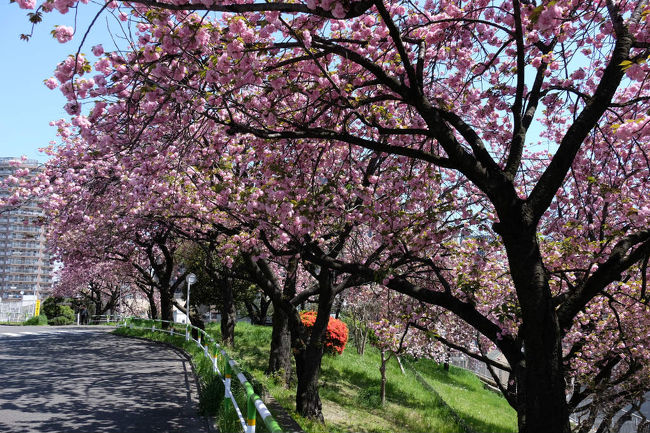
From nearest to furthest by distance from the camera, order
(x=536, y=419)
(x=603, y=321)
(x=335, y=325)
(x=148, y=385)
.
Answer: (x=536, y=419)
(x=603, y=321)
(x=148, y=385)
(x=335, y=325)

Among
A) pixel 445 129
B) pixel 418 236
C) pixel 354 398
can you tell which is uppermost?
pixel 445 129

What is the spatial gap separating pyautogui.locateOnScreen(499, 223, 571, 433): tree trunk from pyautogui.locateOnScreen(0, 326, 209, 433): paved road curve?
16.0ft

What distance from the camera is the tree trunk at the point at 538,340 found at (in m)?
4.95

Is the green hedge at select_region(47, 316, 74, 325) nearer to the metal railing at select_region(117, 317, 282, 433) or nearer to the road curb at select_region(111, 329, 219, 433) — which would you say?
the road curb at select_region(111, 329, 219, 433)

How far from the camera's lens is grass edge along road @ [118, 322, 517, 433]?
35.7 ft

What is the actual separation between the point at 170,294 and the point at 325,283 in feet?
51.5

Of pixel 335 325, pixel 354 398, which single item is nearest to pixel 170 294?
pixel 335 325

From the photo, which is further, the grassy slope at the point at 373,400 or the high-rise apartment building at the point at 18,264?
the high-rise apartment building at the point at 18,264

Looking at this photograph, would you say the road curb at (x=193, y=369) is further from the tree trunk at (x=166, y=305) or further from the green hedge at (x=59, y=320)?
the green hedge at (x=59, y=320)

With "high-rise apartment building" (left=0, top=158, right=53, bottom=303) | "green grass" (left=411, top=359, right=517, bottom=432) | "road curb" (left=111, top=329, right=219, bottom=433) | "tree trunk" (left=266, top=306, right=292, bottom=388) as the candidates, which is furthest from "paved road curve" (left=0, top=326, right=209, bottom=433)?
"high-rise apartment building" (left=0, top=158, right=53, bottom=303)

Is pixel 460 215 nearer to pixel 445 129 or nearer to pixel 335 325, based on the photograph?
pixel 445 129

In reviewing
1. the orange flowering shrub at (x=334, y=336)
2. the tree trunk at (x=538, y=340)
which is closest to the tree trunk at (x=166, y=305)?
the orange flowering shrub at (x=334, y=336)

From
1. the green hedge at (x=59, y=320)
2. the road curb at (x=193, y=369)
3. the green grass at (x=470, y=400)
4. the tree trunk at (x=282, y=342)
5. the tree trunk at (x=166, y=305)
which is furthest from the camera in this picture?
the green hedge at (x=59, y=320)

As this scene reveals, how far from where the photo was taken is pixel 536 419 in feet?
16.3
